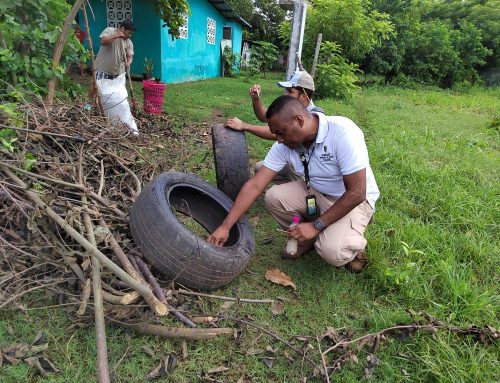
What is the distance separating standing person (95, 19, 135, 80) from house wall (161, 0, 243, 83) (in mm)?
6714

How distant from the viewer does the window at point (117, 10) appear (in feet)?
39.5

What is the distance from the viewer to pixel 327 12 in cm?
1269

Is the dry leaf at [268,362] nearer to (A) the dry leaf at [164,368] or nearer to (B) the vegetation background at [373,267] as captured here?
(B) the vegetation background at [373,267]

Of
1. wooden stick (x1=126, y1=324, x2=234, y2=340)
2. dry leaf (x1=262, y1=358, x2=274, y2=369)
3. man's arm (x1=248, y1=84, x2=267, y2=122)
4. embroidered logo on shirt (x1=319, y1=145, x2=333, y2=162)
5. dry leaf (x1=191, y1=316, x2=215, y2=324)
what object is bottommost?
dry leaf (x1=262, y1=358, x2=274, y2=369)

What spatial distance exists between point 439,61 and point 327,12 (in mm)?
7829

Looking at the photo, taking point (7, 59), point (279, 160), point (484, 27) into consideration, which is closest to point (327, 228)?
point (279, 160)

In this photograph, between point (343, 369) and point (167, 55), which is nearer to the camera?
point (343, 369)

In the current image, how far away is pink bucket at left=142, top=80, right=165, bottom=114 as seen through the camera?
21.8 feet

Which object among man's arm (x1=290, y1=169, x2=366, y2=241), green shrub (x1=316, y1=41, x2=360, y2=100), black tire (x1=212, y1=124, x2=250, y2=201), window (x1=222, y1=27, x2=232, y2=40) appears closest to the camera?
man's arm (x1=290, y1=169, x2=366, y2=241)

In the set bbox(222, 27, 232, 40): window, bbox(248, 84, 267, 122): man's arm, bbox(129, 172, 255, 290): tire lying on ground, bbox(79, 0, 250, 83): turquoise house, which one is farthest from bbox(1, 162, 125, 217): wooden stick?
bbox(222, 27, 232, 40): window

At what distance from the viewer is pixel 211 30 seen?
1659 cm

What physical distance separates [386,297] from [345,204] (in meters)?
0.76

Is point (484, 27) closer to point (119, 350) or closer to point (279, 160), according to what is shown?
point (279, 160)

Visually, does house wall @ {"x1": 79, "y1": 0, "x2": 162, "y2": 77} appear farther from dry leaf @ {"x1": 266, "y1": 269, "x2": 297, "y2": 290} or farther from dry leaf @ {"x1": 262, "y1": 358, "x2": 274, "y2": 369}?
dry leaf @ {"x1": 262, "y1": 358, "x2": 274, "y2": 369}
